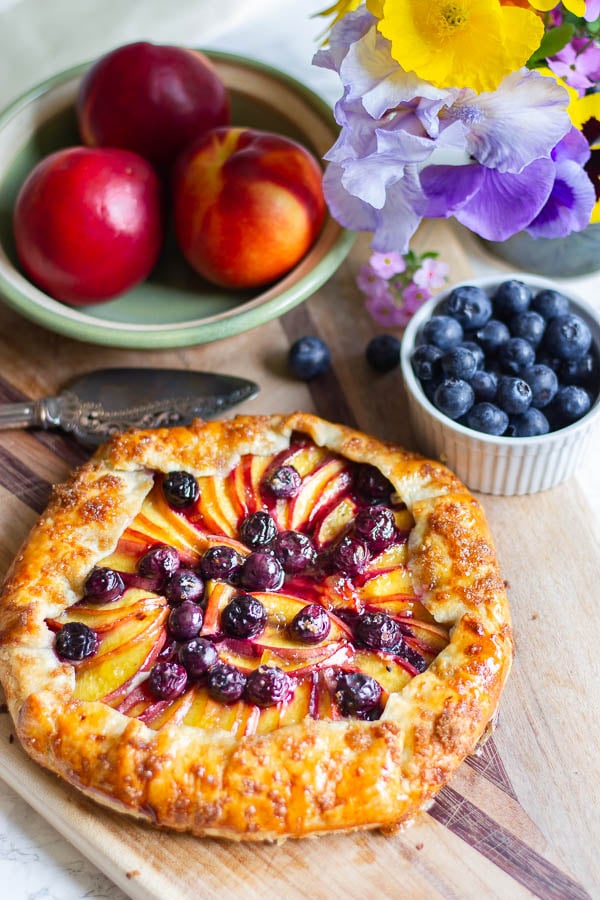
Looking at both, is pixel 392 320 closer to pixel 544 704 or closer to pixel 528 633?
pixel 528 633

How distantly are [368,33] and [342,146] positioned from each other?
11.2 inches

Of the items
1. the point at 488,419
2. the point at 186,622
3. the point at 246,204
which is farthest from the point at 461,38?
the point at 186,622

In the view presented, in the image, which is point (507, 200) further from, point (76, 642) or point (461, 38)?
point (76, 642)

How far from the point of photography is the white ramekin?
2.57 metres

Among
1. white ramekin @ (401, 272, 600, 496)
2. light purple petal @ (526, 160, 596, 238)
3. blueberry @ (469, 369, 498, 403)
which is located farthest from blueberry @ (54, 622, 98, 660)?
light purple petal @ (526, 160, 596, 238)

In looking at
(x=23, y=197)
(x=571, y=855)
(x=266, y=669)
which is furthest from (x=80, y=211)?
(x=571, y=855)

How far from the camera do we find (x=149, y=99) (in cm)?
308

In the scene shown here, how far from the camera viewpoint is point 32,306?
2826mm

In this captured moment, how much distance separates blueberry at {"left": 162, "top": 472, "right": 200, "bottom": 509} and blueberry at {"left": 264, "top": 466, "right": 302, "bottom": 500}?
20 cm

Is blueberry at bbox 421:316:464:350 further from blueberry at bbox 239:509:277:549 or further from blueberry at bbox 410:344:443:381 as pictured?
blueberry at bbox 239:509:277:549

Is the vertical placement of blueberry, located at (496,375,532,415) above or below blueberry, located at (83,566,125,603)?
below

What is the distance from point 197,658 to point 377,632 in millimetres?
437

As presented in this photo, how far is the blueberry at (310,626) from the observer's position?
7.41 ft

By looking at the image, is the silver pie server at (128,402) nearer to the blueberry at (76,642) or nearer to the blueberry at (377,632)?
the blueberry at (76,642)
